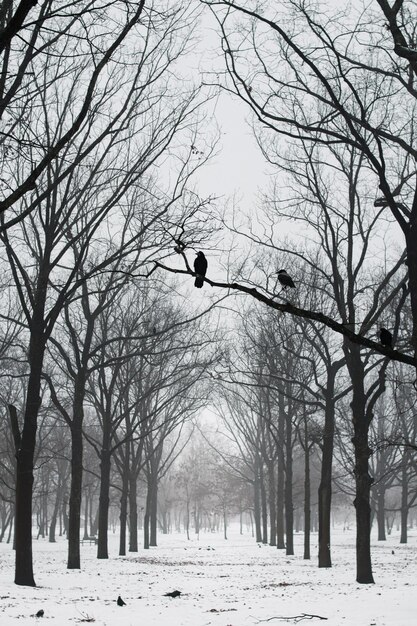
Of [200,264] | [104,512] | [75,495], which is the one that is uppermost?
[200,264]

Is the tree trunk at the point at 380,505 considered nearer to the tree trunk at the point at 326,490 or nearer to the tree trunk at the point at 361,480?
the tree trunk at the point at 326,490

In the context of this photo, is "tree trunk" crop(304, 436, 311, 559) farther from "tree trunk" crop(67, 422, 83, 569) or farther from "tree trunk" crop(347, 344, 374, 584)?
"tree trunk" crop(67, 422, 83, 569)

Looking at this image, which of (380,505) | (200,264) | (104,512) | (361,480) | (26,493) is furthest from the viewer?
(380,505)

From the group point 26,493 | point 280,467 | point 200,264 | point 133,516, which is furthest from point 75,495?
point 200,264

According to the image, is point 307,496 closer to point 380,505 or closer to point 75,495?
point 75,495

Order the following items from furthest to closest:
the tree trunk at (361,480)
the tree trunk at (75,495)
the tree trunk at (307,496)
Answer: the tree trunk at (307,496)
the tree trunk at (75,495)
the tree trunk at (361,480)

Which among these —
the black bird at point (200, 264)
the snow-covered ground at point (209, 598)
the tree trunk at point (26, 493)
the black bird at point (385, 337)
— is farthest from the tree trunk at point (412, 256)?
the tree trunk at point (26, 493)

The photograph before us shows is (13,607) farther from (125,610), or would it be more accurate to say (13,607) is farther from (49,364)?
(49,364)

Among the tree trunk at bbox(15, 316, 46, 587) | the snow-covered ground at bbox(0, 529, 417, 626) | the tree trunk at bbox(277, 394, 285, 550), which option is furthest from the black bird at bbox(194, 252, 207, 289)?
the tree trunk at bbox(277, 394, 285, 550)

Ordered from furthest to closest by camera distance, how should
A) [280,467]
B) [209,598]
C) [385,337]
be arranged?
[280,467], [209,598], [385,337]

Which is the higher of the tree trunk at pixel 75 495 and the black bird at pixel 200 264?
the black bird at pixel 200 264

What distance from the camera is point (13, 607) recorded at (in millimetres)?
9859

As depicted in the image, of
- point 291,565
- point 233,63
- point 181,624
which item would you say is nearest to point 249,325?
point 291,565

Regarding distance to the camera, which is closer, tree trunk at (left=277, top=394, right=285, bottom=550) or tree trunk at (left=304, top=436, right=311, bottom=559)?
tree trunk at (left=304, top=436, right=311, bottom=559)
